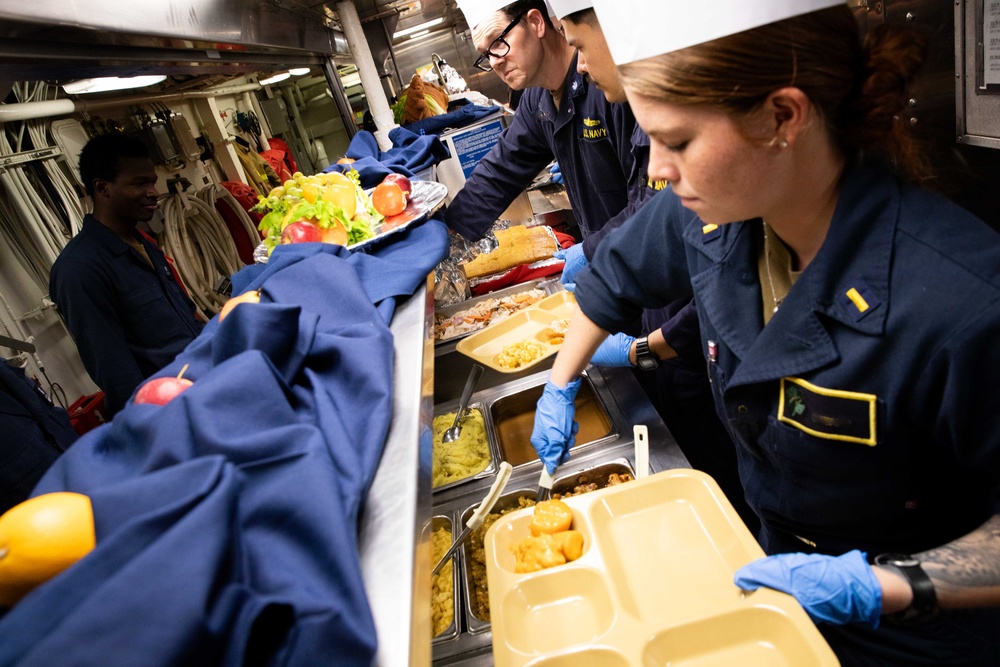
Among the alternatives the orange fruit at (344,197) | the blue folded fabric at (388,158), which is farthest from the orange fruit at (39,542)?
the blue folded fabric at (388,158)

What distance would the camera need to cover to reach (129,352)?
10.6ft

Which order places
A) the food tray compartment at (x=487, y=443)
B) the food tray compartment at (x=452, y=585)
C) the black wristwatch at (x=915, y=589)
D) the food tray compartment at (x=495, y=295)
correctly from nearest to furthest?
the black wristwatch at (x=915, y=589) → the food tray compartment at (x=452, y=585) → the food tray compartment at (x=487, y=443) → the food tray compartment at (x=495, y=295)

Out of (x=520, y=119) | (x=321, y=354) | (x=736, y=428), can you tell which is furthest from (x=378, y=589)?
(x=520, y=119)

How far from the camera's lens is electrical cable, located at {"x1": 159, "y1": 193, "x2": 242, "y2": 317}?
6.16 meters

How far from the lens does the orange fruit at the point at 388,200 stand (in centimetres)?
231

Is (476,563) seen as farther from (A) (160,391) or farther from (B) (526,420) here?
(A) (160,391)

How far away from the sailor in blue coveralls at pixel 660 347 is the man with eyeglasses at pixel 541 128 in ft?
1.01

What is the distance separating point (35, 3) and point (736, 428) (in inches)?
65.7

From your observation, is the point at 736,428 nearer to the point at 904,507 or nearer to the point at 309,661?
the point at 904,507

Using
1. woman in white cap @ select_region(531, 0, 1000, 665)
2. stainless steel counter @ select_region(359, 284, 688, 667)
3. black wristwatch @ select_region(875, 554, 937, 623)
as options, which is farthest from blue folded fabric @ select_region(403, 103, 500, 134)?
black wristwatch @ select_region(875, 554, 937, 623)

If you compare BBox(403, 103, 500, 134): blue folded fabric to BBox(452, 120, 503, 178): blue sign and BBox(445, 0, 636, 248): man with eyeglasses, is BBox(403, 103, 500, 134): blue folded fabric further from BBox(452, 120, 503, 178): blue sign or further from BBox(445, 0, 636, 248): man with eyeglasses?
BBox(445, 0, 636, 248): man with eyeglasses

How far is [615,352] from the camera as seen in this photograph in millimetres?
2434

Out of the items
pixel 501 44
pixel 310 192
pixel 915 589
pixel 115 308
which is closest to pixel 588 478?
pixel 915 589

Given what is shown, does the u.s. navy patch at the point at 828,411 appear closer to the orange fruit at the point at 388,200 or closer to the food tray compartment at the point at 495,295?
the orange fruit at the point at 388,200
